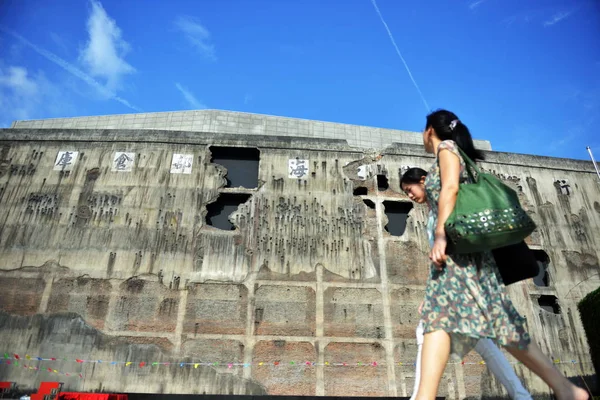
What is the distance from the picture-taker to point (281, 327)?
11.0m

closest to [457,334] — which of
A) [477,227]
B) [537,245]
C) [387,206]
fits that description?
[477,227]

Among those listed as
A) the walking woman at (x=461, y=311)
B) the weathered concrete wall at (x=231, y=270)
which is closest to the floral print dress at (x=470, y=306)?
the walking woman at (x=461, y=311)

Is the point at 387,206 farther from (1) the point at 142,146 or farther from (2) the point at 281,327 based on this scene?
(1) the point at 142,146

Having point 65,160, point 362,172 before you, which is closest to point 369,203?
point 362,172

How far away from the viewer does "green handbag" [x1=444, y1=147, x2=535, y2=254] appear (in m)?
2.36

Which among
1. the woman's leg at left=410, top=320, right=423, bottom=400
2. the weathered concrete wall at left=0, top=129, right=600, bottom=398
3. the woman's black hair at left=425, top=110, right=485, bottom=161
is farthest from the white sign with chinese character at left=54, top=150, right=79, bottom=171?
the woman's leg at left=410, top=320, right=423, bottom=400

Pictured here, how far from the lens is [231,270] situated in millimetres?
11461

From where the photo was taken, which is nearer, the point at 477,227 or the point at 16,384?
the point at 477,227

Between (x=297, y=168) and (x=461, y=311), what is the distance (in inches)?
423

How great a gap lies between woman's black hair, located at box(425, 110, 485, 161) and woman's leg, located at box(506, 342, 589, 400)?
120 cm

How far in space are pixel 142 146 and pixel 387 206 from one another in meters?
7.41

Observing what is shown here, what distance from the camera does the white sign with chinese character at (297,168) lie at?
12938 millimetres

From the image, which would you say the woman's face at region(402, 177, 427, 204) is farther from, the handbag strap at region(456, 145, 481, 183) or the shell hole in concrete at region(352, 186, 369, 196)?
the shell hole in concrete at region(352, 186, 369, 196)

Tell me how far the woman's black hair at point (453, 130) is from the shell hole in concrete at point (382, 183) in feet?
33.0
